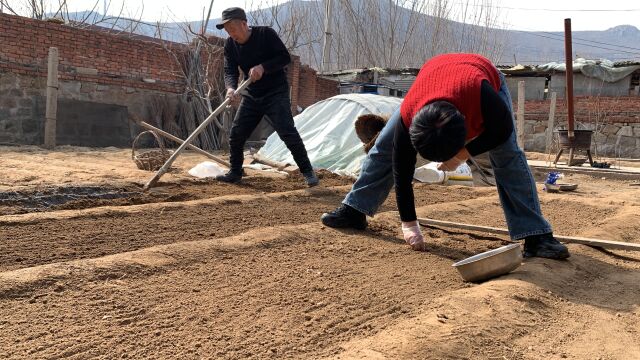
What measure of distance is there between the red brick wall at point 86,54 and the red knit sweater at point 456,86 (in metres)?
8.24

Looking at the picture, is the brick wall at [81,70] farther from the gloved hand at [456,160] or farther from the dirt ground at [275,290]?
the gloved hand at [456,160]

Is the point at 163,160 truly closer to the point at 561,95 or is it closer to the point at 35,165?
the point at 35,165

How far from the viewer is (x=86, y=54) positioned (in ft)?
32.0

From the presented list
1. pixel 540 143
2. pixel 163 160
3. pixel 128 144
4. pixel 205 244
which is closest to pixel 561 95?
pixel 540 143

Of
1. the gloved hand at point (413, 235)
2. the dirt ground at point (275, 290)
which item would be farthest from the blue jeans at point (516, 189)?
the gloved hand at point (413, 235)

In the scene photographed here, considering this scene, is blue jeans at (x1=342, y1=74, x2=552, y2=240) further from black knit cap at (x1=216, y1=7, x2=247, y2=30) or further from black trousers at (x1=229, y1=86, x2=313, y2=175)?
black knit cap at (x1=216, y1=7, x2=247, y2=30)

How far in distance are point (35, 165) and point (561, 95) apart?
1495cm

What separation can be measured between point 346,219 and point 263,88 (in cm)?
223

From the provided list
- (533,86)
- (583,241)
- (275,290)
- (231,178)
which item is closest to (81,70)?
(231,178)

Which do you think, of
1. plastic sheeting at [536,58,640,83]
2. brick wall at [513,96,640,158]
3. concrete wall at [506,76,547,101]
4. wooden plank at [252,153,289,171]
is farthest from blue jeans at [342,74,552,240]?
concrete wall at [506,76,547,101]

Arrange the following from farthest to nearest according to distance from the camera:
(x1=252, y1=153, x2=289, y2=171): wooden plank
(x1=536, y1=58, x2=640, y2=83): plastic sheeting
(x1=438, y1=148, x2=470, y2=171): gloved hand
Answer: (x1=536, y1=58, x2=640, y2=83): plastic sheeting, (x1=252, y1=153, x2=289, y2=171): wooden plank, (x1=438, y1=148, x2=470, y2=171): gloved hand

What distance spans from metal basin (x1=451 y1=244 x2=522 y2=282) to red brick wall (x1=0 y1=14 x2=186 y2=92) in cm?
865

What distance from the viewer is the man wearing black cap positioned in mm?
5172

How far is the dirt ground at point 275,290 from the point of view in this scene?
1770mm
